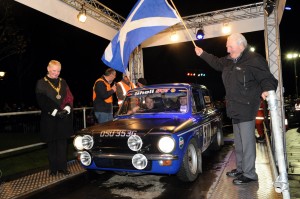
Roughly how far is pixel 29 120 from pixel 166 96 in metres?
12.1

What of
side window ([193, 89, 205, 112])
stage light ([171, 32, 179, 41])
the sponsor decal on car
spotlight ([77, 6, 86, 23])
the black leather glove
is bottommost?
the sponsor decal on car

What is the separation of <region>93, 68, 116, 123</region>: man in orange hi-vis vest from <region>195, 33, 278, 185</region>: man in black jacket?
10.2 ft

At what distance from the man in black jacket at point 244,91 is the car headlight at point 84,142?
87.7 inches

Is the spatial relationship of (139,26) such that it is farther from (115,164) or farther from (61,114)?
(115,164)

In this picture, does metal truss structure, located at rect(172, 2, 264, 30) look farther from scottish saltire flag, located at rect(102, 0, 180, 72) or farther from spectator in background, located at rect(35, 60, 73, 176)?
spectator in background, located at rect(35, 60, 73, 176)

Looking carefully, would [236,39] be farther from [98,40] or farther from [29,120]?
[98,40]

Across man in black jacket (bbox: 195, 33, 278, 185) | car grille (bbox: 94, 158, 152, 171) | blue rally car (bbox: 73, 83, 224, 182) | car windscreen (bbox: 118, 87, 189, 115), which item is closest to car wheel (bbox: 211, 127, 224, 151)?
blue rally car (bbox: 73, 83, 224, 182)

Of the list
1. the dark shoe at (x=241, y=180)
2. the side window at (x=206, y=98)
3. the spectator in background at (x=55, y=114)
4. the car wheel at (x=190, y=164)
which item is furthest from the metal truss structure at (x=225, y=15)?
the dark shoe at (x=241, y=180)

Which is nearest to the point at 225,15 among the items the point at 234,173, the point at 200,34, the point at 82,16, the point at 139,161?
the point at 200,34

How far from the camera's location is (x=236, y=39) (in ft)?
14.1

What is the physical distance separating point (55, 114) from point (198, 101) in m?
2.82

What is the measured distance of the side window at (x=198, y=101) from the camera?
19.4 ft

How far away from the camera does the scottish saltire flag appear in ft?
19.9

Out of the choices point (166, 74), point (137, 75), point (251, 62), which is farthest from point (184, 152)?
point (166, 74)
